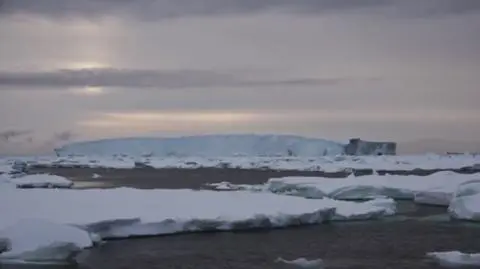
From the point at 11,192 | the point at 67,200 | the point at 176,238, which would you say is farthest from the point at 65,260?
the point at 11,192

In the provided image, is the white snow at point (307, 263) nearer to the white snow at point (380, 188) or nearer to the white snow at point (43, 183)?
the white snow at point (380, 188)

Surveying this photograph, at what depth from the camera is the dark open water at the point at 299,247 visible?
1279cm

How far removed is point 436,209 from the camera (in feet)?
77.3

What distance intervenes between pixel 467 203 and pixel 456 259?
7.74 metres

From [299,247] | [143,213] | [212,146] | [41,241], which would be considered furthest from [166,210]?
[212,146]

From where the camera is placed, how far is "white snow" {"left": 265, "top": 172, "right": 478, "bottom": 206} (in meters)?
25.1

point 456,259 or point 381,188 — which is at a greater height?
point 381,188

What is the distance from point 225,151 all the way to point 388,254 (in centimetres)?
8640

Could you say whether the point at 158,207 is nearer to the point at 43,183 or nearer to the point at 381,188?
the point at 381,188

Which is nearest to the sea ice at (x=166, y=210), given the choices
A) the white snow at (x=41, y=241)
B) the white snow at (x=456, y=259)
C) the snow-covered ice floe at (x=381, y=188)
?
the white snow at (x=41, y=241)

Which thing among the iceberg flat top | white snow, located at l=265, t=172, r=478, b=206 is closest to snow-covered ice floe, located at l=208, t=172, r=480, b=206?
white snow, located at l=265, t=172, r=478, b=206

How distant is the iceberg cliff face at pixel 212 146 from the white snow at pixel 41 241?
247ft

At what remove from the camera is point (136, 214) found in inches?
645

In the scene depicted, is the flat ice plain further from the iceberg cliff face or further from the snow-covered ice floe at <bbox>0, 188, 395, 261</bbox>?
the iceberg cliff face
